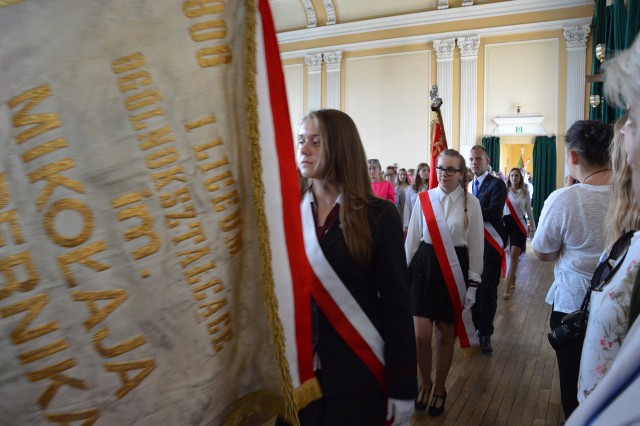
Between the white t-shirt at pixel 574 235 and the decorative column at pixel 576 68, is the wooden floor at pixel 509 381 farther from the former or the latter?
the decorative column at pixel 576 68

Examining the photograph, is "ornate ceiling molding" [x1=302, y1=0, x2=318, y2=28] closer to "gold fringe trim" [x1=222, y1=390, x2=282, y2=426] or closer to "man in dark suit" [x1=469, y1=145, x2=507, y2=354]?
"man in dark suit" [x1=469, y1=145, x2=507, y2=354]

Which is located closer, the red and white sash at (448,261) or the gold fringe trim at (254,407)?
the gold fringe trim at (254,407)

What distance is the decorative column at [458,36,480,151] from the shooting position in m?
10.3

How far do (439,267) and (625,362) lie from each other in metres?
2.04

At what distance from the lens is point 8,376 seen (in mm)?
427

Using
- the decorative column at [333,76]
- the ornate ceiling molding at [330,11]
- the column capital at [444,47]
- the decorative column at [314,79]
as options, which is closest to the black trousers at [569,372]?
the column capital at [444,47]

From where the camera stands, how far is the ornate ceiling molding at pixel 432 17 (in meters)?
9.74

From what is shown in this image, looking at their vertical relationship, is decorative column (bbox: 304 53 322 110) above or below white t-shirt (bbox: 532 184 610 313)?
above

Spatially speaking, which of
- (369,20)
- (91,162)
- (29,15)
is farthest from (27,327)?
(369,20)

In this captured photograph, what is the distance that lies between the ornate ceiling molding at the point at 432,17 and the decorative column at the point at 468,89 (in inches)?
23.6

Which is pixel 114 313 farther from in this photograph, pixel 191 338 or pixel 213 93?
pixel 213 93

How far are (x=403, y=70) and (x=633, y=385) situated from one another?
36.9ft

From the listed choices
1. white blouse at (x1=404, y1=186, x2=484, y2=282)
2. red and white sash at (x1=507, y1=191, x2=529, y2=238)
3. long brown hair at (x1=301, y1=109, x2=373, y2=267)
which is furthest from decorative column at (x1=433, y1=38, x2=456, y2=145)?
long brown hair at (x1=301, y1=109, x2=373, y2=267)

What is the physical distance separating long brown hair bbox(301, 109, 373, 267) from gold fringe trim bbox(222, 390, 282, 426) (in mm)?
564
